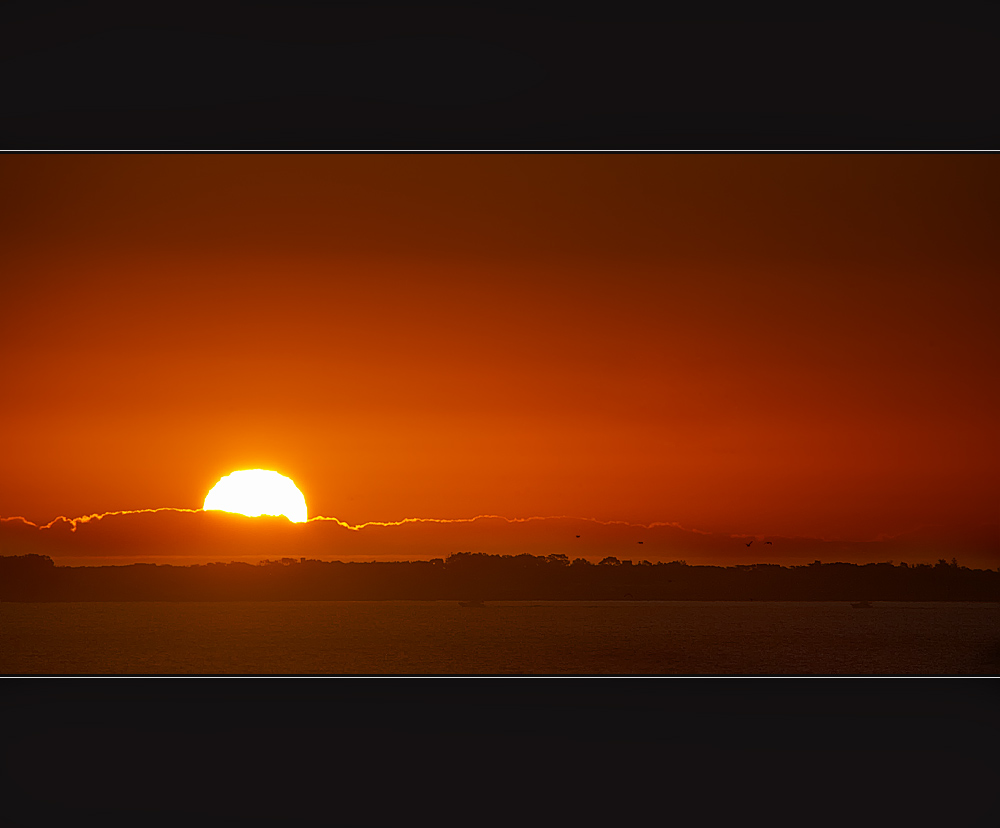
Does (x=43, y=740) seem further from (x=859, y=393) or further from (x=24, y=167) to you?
(x=859, y=393)

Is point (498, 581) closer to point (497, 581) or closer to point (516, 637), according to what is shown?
point (497, 581)

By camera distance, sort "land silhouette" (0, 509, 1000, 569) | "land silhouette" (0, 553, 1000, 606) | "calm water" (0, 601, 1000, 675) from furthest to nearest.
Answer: "calm water" (0, 601, 1000, 675) < "land silhouette" (0, 553, 1000, 606) < "land silhouette" (0, 509, 1000, 569)

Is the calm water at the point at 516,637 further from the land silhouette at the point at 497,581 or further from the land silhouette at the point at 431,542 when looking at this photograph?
the land silhouette at the point at 431,542

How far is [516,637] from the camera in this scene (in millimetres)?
10250

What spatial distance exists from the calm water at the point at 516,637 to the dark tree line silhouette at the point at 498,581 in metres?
0.13

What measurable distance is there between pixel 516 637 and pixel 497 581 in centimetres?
476

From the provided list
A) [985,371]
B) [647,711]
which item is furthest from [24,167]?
[985,371]

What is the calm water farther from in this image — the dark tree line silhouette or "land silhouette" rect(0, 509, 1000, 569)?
"land silhouette" rect(0, 509, 1000, 569)

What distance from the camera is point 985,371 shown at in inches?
188

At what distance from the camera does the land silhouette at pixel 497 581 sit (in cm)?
527

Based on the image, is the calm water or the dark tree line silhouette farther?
the calm water

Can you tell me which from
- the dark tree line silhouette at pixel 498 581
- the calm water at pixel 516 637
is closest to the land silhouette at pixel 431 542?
the dark tree line silhouette at pixel 498 581

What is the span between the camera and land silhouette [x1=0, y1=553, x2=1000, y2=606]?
5.27 m

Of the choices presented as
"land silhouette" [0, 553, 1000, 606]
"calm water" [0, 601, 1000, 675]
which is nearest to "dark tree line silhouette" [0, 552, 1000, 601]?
"land silhouette" [0, 553, 1000, 606]
